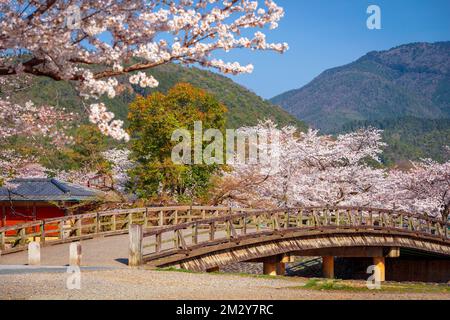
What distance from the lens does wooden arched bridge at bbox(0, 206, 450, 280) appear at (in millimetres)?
22203

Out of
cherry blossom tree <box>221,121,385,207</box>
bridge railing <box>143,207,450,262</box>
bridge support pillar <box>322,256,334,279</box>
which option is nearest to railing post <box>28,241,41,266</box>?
bridge railing <box>143,207,450,262</box>

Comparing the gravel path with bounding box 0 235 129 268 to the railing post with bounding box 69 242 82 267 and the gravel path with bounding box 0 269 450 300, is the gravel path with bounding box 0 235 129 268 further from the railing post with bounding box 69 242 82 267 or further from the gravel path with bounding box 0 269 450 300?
the gravel path with bounding box 0 269 450 300

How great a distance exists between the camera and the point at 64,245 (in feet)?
84.7

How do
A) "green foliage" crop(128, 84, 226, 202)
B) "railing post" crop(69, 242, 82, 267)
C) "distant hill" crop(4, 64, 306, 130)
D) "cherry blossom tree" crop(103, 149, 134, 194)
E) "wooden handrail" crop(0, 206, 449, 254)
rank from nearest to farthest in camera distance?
1. "railing post" crop(69, 242, 82, 267)
2. "wooden handrail" crop(0, 206, 449, 254)
3. "green foliage" crop(128, 84, 226, 202)
4. "cherry blossom tree" crop(103, 149, 134, 194)
5. "distant hill" crop(4, 64, 306, 130)

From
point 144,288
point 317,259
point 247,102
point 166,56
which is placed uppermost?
point 247,102

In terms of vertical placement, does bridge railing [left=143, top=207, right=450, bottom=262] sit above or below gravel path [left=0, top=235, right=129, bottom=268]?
above

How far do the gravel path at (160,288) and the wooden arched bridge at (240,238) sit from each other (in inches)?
106

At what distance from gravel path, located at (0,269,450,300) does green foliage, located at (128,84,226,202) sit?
2061 cm

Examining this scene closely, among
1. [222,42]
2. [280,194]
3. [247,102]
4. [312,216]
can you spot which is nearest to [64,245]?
[312,216]

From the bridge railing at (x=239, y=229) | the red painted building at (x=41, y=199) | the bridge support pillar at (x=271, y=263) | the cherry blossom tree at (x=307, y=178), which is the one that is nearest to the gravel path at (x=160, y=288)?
the bridge railing at (x=239, y=229)

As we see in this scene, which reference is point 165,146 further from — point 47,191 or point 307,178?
point 307,178

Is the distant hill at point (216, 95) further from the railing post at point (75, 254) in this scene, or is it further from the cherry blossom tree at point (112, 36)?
the cherry blossom tree at point (112, 36)
